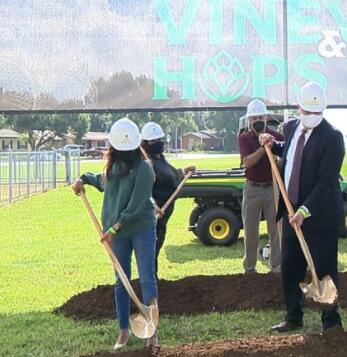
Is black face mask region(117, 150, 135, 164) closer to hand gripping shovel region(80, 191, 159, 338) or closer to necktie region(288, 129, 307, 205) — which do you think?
hand gripping shovel region(80, 191, 159, 338)

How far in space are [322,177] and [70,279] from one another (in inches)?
168

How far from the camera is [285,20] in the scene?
6375mm

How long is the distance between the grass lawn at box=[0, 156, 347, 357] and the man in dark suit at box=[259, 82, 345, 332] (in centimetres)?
78

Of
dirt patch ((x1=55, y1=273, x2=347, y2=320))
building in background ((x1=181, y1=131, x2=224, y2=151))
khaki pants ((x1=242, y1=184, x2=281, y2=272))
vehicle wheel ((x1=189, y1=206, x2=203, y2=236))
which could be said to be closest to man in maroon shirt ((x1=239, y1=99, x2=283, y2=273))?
khaki pants ((x1=242, y1=184, x2=281, y2=272))

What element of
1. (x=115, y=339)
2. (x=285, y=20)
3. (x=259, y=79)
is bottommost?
(x=115, y=339)

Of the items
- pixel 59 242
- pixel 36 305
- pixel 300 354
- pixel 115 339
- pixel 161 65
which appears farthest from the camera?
pixel 59 242

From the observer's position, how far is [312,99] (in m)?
5.12

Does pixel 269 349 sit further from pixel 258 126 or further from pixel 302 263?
pixel 258 126

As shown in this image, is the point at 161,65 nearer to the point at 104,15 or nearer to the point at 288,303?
the point at 104,15

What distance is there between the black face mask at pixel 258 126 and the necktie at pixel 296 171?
1.63 metres

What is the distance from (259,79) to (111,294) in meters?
2.41

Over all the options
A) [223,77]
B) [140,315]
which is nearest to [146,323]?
[140,315]

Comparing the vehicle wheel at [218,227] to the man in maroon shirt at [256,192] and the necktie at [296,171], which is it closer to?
the man in maroon shirt at [256,192]

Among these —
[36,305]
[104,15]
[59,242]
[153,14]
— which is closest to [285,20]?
[153,14]
